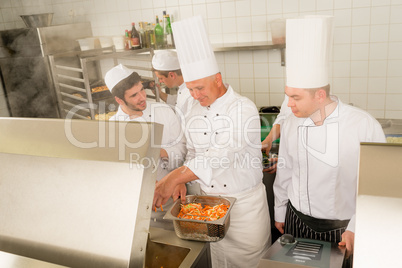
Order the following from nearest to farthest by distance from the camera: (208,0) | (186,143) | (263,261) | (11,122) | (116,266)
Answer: (116,266), (11,122), (263,261), (186,143), (208,0)

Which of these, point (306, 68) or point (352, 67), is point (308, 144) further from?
point (352, 67)

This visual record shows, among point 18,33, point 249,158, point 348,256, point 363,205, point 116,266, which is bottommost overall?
point 348,256

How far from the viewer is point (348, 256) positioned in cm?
114

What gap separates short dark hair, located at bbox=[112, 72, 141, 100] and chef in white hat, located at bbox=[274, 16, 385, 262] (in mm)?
862

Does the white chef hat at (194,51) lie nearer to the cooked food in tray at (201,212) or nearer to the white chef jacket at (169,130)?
the white chef jacket at (169,130)

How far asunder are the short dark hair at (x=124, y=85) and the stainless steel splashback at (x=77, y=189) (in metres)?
1.20

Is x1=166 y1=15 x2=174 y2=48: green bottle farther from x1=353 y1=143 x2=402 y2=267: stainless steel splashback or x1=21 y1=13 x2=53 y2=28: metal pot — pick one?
x1=353 y1=143 x2=402 y2=267: stainless steel splashback

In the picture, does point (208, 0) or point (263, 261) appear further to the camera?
point (208, 0)

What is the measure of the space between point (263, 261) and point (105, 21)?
2060 millimetres

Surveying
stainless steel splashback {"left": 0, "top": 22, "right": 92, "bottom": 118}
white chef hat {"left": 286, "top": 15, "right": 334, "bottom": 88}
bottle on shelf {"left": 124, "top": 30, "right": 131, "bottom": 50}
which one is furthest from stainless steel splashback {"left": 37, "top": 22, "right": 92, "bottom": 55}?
white chef hat {"left": 286, "top": 15, "right": 334, "bottom": 88}

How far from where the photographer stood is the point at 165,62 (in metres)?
2.26

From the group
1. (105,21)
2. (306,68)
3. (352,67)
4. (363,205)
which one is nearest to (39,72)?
(105,21)

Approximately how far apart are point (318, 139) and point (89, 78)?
1634 millimetres

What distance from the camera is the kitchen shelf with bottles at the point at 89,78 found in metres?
2.36
